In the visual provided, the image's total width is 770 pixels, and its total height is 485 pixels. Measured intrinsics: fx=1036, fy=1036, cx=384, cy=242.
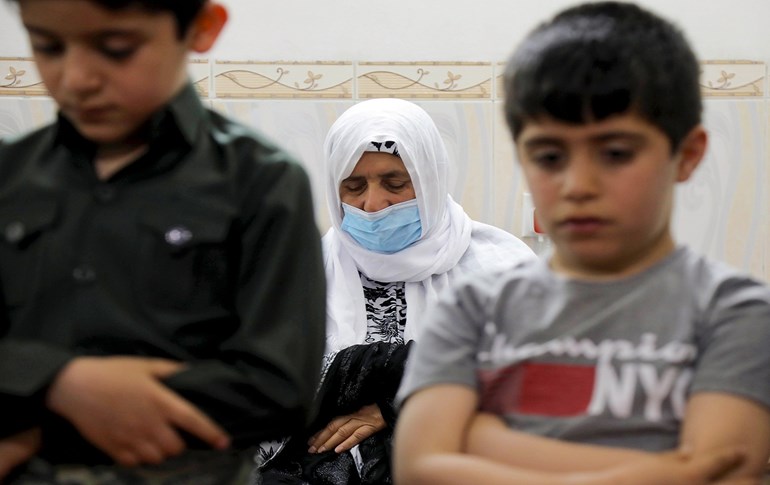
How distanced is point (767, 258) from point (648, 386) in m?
2.32

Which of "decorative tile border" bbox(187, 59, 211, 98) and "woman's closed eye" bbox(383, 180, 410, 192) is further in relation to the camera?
"decorative tile border" bbox(187, 59, 211, 98)

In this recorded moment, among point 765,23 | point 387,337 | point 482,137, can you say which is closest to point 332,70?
point 482,137

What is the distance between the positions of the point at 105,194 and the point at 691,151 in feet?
2.24

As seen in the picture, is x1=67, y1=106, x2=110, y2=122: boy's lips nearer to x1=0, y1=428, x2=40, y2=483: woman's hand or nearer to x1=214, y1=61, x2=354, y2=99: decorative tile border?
x1=0, y1=428, x2=40, y2=483: woman's hand

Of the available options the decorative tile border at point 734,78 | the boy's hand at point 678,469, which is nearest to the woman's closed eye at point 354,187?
the decorative tile border at point 734,78

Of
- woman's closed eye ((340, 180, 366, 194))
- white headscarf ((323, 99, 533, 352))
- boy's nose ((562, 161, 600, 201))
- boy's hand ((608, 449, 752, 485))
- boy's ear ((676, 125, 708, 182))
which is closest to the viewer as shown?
boy's hand ((608, 449, 752, 485))

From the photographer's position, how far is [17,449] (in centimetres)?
107

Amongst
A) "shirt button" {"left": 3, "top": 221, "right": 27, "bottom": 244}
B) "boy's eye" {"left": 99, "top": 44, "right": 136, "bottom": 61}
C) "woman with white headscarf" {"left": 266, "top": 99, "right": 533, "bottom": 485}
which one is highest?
"boy's eye" {"left": 99, "top": 44, "right": 136, "bottom": 61}

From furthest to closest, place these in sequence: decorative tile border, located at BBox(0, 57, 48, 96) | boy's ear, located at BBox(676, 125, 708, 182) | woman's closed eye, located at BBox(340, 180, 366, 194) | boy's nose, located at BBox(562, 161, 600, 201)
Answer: decorative tile border, located at BBox(0, 57, 48, 96)
woman's closed eye, located at BBox(340, 180, 366, 194)
boy's ear, located at BBox(676, 125, 708, 182)
boy's nose, located at BBox(562, 161, 600, 201)

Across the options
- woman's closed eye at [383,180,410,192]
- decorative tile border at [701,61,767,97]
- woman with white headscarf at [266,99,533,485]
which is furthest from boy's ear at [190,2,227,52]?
decorative tile border at [701,61,767,97]

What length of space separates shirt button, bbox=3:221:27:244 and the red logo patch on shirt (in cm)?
52

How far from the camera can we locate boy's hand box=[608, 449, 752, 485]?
39.6 inches

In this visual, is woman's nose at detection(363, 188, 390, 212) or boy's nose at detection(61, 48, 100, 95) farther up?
boy's nose at detection(61, 48, 100, 95)

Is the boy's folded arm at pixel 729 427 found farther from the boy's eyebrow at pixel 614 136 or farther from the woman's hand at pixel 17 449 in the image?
the woman's hand at pixel 17 449
